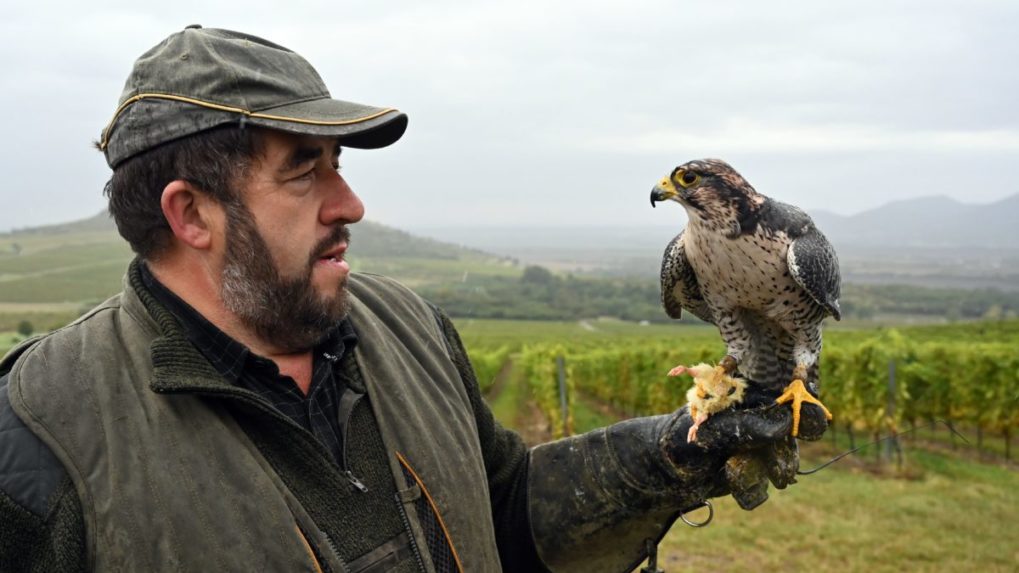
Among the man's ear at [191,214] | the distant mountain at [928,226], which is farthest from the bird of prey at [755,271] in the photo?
the distant mountain at [928,226]

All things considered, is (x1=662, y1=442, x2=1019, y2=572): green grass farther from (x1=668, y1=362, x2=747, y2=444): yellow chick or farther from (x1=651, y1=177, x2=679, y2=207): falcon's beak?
(x1=651, y1=177, x2=679, y2=207): falcon's beak

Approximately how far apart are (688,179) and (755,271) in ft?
1.43

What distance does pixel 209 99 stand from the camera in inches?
70.2

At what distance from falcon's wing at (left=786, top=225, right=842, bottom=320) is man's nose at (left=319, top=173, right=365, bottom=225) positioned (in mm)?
1584

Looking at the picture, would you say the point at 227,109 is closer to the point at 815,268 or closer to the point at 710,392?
the point at 710,392

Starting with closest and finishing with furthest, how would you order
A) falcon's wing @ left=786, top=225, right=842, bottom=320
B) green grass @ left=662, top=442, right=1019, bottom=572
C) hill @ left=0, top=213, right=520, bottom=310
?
falcon's wing @ left=786, top=225, right=842, bottom=320, green grass @ left=662, top=442, right=1019, bottom=572, hill @ left=0, top=213, right=520, bottom=310

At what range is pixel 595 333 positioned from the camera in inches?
1053

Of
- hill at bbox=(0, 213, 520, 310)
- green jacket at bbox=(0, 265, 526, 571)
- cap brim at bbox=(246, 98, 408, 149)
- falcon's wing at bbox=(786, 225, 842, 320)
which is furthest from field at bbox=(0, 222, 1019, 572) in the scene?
hill at bbox=(0, 213, 520, 310)

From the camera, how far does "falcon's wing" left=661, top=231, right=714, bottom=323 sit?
2852 millimetres

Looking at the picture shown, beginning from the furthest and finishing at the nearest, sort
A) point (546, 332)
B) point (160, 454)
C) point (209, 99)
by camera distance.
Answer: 1. point (546, 332)
2. point (209, 99)
3. point (160, 454)

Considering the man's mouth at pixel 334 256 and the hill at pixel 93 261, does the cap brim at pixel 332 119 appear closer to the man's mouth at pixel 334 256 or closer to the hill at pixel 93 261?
the man's mouth at pixel 334 256

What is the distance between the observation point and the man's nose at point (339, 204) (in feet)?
6.50

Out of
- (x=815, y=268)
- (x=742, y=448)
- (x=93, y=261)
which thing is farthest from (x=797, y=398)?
(x=93, y=261)

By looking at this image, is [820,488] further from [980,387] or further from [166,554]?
[166,554]
